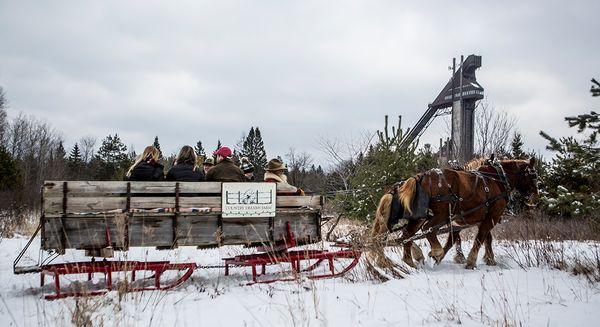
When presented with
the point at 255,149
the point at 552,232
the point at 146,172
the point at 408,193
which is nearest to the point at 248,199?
the point at 146,172

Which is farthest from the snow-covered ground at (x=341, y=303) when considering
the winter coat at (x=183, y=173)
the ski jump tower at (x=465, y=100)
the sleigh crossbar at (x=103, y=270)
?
the ski jump tower at (x=465, y=100)

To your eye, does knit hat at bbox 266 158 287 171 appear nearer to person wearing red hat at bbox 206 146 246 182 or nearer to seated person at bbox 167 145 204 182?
person wearing red hat at bbox 206 146 246 182

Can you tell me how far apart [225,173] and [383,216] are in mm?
2725

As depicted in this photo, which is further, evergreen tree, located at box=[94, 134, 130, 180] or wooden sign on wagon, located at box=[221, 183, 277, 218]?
evergreen tree, located at box=[94, 134, 130, 180]

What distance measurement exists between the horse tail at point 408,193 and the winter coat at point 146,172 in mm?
3885

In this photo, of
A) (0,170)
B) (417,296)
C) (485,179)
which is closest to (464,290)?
(417,296)

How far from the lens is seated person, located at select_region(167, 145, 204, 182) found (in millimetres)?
6324

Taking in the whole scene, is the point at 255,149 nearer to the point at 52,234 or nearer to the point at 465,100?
the point at 465,100

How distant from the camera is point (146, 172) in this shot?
6133 millimetres

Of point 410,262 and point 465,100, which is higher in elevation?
point 465,100

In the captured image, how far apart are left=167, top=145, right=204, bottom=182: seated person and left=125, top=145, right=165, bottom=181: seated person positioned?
198mm

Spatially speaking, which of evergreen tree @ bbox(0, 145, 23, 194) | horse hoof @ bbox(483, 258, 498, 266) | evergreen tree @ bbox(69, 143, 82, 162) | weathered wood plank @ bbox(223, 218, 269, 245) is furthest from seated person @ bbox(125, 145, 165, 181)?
evergreen tree @ bbox(69, 143, 82, 162)

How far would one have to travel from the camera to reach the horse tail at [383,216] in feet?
22.6

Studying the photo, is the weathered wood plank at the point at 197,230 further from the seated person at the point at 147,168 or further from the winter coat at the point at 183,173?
the seated person at the point at 147,168
